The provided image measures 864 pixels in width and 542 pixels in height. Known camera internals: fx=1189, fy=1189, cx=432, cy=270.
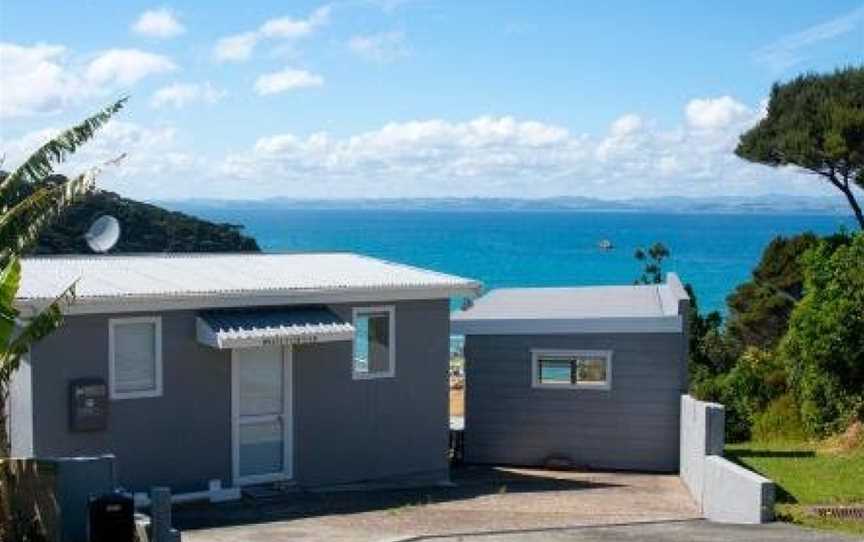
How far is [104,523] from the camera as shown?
11.1 metres

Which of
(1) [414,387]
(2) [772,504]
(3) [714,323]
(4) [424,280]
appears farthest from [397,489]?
(3) [714,323]

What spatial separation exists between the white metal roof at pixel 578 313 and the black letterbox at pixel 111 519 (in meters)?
9.88

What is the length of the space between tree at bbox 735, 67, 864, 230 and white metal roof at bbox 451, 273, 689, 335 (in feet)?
50.6

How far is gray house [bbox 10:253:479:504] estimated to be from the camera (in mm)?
15031

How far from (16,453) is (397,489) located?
5.32m

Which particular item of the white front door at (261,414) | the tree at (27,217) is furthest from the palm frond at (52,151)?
the white front door at (261,414)

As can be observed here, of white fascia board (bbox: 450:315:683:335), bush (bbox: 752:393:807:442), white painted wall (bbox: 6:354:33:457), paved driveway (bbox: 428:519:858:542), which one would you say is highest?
white fascia board (bbox: 450:315:683:335)

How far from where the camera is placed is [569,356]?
2008 cm

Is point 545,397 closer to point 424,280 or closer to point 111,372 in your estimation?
point 424,280

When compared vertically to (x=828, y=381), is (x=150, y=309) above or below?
above

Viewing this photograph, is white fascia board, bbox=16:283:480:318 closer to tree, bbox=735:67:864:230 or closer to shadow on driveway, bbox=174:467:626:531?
shadow on driveway, bbox=174:467:626:531

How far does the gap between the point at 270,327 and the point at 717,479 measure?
6.13m

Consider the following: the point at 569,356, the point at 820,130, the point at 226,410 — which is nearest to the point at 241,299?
the point at 226,410

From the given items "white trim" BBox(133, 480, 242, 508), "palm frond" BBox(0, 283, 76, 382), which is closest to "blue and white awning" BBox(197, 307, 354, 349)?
"white trim" BBox(133, 480, 242, 508)
